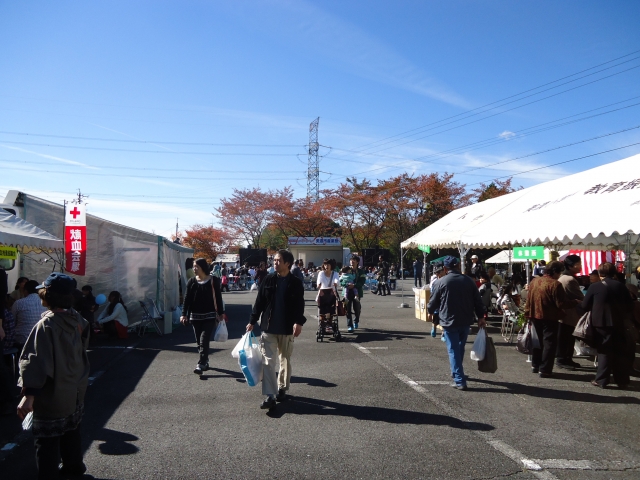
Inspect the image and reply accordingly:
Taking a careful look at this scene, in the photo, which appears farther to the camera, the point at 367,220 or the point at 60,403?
the point at 367,220

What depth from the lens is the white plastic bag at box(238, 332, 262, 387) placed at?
5.71 m

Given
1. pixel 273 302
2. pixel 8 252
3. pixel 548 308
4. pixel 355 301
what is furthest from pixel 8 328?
pixel 355 301

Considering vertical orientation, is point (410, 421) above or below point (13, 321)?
below

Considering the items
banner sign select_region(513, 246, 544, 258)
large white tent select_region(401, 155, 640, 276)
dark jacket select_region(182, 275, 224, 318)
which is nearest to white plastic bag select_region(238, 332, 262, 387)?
dark jacket select_region(182, 275, 224, 318)

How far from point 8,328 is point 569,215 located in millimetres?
8391

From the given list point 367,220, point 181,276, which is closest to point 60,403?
point 181,276

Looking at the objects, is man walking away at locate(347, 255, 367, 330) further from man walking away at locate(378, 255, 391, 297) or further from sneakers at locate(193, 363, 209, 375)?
man walking away at locate(378, 255, 391, 297)

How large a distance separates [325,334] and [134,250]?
5.42 metres

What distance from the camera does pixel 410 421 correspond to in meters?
5.16

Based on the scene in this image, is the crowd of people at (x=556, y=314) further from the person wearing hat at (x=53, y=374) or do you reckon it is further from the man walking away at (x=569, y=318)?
the person wearing hat at (x=53, y=374)

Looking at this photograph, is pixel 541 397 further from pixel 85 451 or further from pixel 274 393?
pixel 85 451

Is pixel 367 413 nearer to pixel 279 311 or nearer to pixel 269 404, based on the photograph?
pixel 269 404

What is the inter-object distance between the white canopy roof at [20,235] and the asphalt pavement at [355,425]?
2.25 meters

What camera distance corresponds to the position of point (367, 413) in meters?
5.44
